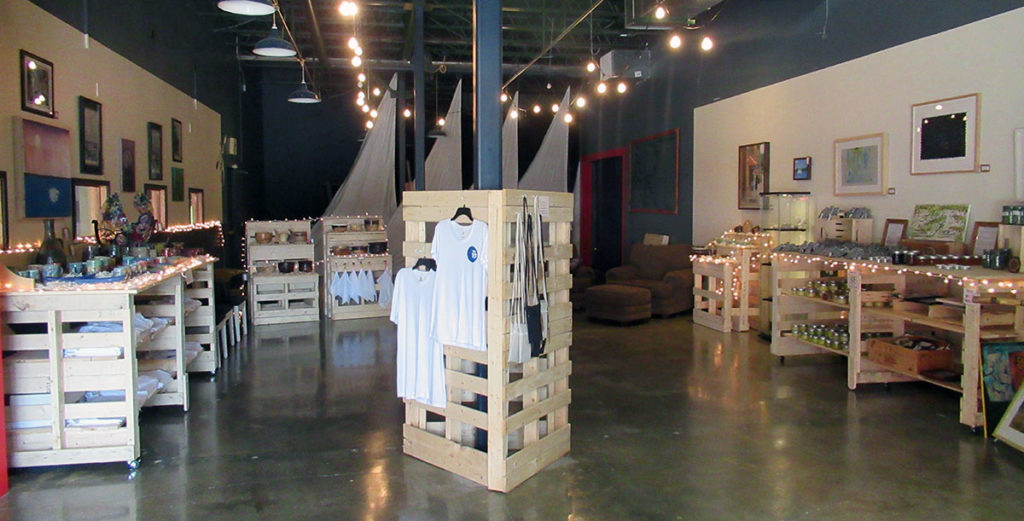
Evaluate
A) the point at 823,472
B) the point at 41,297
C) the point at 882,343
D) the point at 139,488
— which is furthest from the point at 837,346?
the point at 41,297

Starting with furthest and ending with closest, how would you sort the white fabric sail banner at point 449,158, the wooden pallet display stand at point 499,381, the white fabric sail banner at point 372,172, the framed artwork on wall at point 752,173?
the white fabric sail banner at point 449,158 → the white fabric sail banner at point 372,172 → the framed artwork on wall at point 752,173 → the wooden pallet display stand at point 499,381

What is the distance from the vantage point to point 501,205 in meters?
3.58

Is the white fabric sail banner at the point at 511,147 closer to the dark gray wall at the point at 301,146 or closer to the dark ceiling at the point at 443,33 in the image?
the dark ceiling at the point at 443,33

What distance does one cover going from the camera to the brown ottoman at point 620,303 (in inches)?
328

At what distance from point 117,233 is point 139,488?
7.85 ft

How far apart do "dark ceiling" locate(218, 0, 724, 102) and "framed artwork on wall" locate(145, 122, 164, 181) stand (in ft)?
9.65

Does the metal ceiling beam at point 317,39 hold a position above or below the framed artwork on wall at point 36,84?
above

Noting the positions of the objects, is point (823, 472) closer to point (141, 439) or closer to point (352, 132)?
point (141, 439)

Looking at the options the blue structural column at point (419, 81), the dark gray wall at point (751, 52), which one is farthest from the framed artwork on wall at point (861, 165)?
the blue structural column at point (419, 81)

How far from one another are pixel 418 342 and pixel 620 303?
4.73 metres

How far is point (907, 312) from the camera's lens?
5262 millimetres

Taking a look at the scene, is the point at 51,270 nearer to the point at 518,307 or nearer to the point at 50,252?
the point at 50,252

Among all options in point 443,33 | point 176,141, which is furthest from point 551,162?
point 176,141

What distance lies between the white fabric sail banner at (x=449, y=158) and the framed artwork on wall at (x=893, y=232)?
7209 millimetres
